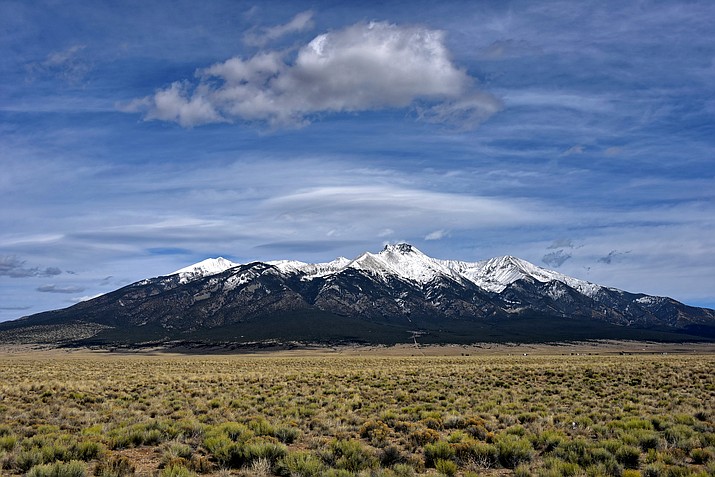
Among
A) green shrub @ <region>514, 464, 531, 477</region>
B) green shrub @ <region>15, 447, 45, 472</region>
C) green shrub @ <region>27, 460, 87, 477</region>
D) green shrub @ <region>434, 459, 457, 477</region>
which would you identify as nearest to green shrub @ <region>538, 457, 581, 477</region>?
green shrub @ <region>514, 464, 531, 477</region>

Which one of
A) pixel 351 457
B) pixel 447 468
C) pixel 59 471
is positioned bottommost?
pixel 447 468

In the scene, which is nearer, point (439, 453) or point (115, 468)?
point (115, 468)

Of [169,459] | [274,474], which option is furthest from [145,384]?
[274,474]

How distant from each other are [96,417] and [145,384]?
1189 centimetres

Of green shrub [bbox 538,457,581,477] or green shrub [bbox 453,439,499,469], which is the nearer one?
green shrub [bbox 538,457,581,477]

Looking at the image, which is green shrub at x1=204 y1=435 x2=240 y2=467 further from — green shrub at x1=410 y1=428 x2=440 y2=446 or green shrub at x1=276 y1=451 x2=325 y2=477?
green shrub at x1=410 y1=428 x2=440 y2=446

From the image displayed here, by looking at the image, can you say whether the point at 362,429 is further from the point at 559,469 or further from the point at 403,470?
the point at 559,469

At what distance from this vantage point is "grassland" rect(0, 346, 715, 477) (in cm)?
1127

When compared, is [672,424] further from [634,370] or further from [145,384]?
[145,384]

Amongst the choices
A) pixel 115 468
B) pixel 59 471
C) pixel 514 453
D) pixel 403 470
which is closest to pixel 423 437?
pixel 514 453

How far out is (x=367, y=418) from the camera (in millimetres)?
18078

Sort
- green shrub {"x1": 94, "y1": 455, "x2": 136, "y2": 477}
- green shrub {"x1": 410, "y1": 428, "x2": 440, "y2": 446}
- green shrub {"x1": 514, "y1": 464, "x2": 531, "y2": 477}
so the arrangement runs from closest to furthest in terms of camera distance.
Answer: green shrub {"x1": 94, "y1": 455, "x2": 136, "y2": 477} → green shrub {"x1": 514, "y1": 464, "x2": 531, "y2": 477} → green shrub {"x1": 410, "y1": 428, "x2": 440, "y2": 446}

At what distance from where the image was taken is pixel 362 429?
15344 millimetres

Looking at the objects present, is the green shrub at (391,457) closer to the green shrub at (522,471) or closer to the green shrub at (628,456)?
the green shrub at (522,471)
